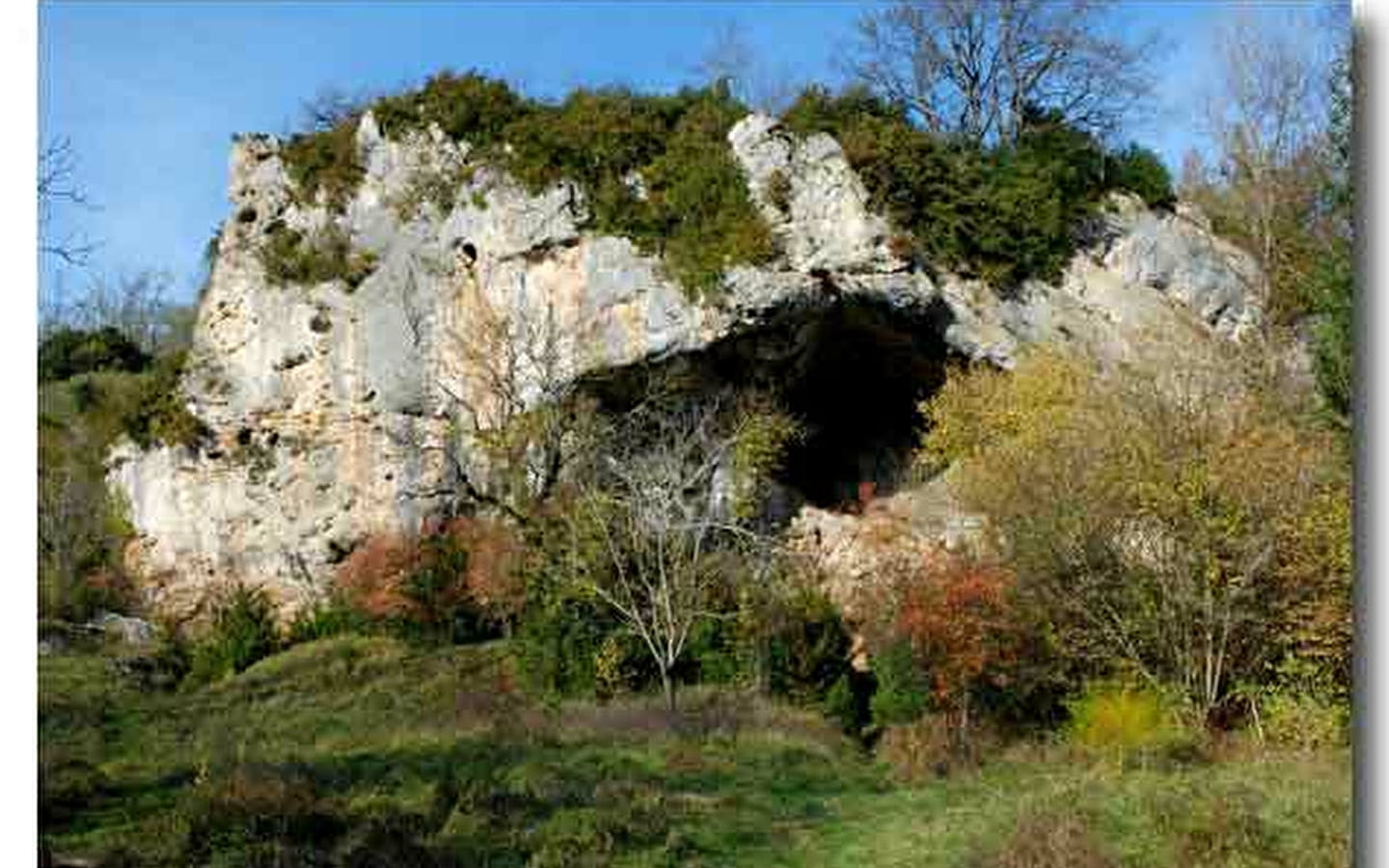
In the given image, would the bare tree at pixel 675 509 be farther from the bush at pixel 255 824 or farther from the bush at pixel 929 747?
the bush at pixel 255 824

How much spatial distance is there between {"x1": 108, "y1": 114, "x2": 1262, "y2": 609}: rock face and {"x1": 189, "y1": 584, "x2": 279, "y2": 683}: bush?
1.85m

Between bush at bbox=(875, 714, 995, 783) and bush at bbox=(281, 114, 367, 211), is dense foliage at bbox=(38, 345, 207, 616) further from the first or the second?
bush at bbox=(875, 714, 995, 783)

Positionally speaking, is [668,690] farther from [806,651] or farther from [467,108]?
[467,108]

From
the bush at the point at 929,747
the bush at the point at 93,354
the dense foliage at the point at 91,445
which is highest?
the bush at the point at 93,354

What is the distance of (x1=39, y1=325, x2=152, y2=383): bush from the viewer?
706 inches

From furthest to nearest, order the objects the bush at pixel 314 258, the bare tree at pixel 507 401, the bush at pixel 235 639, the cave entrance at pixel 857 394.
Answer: the bush at pixel 314 258 < the cave entrance at pixel 857 394 < the bare tree at pixel 507 401 < the bush at pixel 235 639

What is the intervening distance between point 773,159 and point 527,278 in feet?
13.8

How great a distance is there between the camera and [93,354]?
68.1 ft

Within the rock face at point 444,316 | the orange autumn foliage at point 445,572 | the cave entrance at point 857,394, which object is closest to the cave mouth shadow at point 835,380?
the cave entrance at point 857,394

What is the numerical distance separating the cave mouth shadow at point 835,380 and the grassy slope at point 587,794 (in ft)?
20.8

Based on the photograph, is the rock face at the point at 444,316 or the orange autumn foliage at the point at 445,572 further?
the rock face at the point at 444,316

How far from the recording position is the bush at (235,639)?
16266mm

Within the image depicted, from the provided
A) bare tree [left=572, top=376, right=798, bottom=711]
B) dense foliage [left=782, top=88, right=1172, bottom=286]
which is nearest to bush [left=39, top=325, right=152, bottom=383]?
bare tree [left=572, top=376, right=798, bottom=711]
